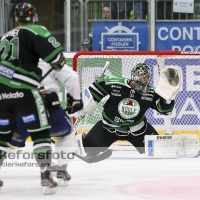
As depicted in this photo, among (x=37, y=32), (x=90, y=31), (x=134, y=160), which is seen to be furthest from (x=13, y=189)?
(x=90, y=31)

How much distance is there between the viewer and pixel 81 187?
4367 millimetres

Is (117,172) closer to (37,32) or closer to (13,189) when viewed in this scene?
(13,189)

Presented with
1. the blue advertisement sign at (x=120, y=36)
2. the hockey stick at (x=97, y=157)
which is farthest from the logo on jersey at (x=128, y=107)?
the blue advertisement sign at (x=120, y=36)

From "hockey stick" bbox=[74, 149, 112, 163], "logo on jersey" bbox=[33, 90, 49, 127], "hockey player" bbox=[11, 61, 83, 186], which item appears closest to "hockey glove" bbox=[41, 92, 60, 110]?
"hockey player" bbox=[11, 61, 83, 186]

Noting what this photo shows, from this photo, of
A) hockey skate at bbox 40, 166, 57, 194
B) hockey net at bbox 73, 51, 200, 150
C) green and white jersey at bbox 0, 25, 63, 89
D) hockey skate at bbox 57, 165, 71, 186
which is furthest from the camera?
hockey net at bbox 73, 51, 200, 150

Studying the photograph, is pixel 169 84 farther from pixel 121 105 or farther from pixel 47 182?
pixel 47 182

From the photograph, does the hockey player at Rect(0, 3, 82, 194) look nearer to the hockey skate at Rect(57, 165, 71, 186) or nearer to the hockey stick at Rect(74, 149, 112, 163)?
the hockey skate at Rect(57, 165, 71, 186)

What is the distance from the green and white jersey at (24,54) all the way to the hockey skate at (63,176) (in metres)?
0.59

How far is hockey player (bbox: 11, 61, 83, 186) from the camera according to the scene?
4.19 meters

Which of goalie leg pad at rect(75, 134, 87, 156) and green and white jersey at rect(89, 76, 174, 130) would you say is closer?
goalie leg pad at rect(75, 134, 87, 156)

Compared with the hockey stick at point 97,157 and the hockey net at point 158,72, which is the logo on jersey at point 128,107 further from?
the hockey net at point 158,72

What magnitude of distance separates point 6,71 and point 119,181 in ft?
3.61

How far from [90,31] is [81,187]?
11.5 ft

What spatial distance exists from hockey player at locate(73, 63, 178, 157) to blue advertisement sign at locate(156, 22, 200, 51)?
1.60m
